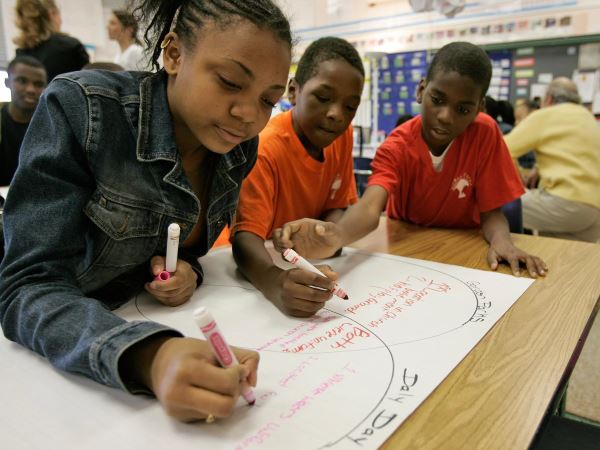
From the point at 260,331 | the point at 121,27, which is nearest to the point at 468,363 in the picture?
the point at 260,331

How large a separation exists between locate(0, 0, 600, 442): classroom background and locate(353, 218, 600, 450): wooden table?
2546mm

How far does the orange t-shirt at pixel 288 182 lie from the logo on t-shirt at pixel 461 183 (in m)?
0.29

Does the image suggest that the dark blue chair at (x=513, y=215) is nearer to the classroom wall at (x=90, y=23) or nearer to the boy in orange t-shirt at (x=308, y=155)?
the boy in orange t-shirt at (x=308, y=155)

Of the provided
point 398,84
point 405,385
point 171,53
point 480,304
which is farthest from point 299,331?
point 398,84

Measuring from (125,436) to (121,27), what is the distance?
306cm

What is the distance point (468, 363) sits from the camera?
1.71ft

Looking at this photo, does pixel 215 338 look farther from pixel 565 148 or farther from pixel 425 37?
pixel 425 37

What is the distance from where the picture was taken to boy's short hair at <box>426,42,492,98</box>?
1127mm

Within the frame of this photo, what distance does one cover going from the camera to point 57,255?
55cm

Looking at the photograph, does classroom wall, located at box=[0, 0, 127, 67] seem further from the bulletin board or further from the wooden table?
the wooden table

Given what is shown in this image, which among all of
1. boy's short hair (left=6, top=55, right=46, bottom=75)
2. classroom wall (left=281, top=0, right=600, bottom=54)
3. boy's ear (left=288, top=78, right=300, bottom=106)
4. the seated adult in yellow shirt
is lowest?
the seated adult in yellow shirt

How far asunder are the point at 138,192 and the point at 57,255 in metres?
0.14

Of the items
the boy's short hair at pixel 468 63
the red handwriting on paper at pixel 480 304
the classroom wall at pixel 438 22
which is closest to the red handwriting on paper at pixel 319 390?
the red handwriting on paper at pixel 480 304

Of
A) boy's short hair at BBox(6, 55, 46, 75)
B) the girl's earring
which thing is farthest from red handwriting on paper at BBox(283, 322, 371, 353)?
boy's short hair at BBox(6, 55, 46, 75)
